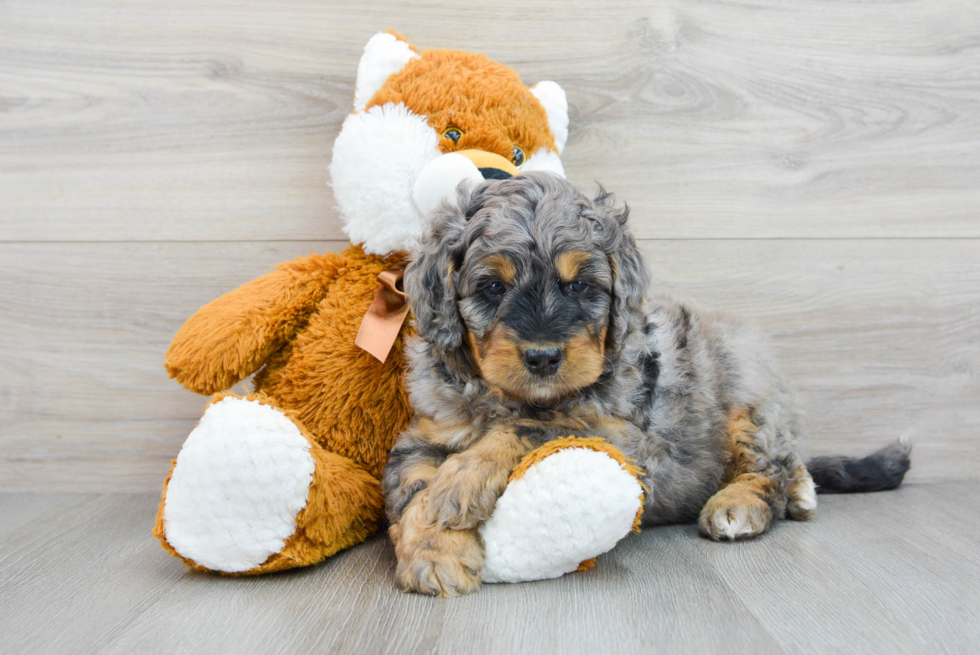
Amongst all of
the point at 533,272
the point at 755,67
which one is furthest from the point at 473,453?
the point at 755,67

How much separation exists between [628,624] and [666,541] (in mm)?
561

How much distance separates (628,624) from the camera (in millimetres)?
1350

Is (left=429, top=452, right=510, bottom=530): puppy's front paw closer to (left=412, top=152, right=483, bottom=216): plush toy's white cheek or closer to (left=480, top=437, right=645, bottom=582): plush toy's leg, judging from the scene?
(left=480, top=437, right=645, bottom=582): plush toy's leg

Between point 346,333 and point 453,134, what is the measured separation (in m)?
0.58

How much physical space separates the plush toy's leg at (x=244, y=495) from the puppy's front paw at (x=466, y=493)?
303 mm

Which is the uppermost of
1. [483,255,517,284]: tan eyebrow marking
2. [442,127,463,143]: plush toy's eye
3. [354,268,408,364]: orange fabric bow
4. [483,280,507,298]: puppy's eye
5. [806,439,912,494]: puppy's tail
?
[442,127,463,143]: plush toy's eye

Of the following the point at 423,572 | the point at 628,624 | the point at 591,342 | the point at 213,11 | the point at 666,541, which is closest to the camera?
the point at 628,624

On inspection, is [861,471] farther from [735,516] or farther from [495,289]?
[495,289]

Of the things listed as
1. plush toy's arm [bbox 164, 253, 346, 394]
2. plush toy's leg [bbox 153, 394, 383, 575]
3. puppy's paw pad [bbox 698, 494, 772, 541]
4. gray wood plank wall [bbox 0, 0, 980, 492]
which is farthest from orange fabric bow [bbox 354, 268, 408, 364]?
puppy's paw pad [bbox 698, 494, 772, 541]

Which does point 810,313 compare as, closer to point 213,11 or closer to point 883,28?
point 883,28

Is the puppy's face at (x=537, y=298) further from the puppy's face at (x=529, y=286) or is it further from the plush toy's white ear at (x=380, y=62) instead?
the plush toy's white ear at (x=380, y=62)

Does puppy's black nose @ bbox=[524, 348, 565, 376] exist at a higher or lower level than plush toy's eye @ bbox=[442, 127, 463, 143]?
lower

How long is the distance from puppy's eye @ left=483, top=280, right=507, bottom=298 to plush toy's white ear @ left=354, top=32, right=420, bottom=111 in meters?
0.73

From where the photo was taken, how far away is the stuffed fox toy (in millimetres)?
1587
